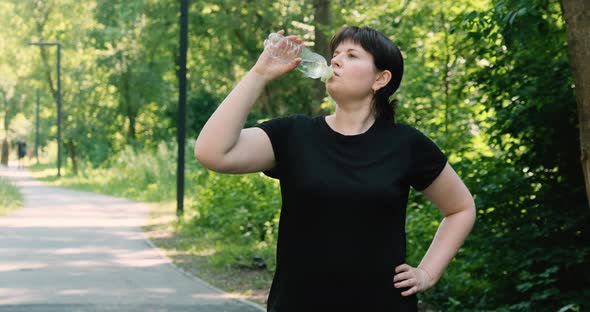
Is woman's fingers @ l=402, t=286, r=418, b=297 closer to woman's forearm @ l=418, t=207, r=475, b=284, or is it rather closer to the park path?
woman's forearm @ l=418, t=207, r=475, b=284

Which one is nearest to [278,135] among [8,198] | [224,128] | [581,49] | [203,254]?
[224,128]

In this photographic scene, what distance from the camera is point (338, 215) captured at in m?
3.15

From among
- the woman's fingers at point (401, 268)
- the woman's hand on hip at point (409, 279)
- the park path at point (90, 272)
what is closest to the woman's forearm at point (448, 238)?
the woman's hand on hip at point (409, 279)

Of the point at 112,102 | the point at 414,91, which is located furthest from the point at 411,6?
the point at 112,102

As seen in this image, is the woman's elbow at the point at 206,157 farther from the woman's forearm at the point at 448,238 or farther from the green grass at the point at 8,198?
the green grass at the point at 8,198

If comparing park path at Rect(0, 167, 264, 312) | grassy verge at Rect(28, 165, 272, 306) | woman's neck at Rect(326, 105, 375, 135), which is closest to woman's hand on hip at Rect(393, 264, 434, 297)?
woman's neck at Rect(326, 105, 375, 135)

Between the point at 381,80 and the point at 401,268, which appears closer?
the point at 401,268

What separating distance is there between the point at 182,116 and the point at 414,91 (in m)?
9.60

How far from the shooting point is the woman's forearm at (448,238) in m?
3.55

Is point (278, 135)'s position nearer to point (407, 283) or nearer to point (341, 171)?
point (341, 171)

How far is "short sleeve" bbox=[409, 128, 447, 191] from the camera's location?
3.35 meters

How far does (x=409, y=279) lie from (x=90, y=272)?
970 centimetres

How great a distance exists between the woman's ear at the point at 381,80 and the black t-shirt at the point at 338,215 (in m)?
0.13

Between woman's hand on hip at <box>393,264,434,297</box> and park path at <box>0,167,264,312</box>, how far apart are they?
6709 mm
